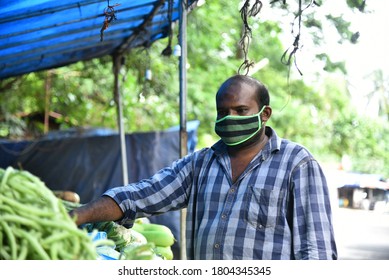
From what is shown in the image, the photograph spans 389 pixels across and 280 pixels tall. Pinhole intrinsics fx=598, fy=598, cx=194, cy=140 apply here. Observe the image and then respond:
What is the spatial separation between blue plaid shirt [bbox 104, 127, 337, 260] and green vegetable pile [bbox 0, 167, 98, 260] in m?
1.10

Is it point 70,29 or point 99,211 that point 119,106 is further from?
point 99,211

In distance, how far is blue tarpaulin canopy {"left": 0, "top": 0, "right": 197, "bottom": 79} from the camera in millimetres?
3963

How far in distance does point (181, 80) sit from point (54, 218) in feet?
12.8

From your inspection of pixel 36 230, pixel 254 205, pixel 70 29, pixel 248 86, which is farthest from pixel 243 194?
pixel 70 29

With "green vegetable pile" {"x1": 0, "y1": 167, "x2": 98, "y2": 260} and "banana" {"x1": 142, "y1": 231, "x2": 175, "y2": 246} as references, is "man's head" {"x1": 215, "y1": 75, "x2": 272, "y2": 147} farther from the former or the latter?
"banana" {"x1": 142, "y1": 231, "x2": 175, "y2": 246}

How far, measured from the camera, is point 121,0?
166 inches

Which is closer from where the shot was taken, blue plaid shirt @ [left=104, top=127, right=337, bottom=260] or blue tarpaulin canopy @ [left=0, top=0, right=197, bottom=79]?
blue plaid shirt @ [left=104, top=127, right=337, bottom=260]

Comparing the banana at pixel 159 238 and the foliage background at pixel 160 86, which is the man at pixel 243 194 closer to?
the banana at pixel 159 238

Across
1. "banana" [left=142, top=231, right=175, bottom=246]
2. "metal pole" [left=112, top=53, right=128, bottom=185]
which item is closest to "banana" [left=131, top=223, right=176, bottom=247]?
"banana" [left=142, top=231, right=175, bottom=246]

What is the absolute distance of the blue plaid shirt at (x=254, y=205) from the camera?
248 cm

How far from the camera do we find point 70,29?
5.04 meters

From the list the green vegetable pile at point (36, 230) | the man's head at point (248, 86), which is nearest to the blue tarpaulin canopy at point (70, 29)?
the man's head at point (248, 86)
